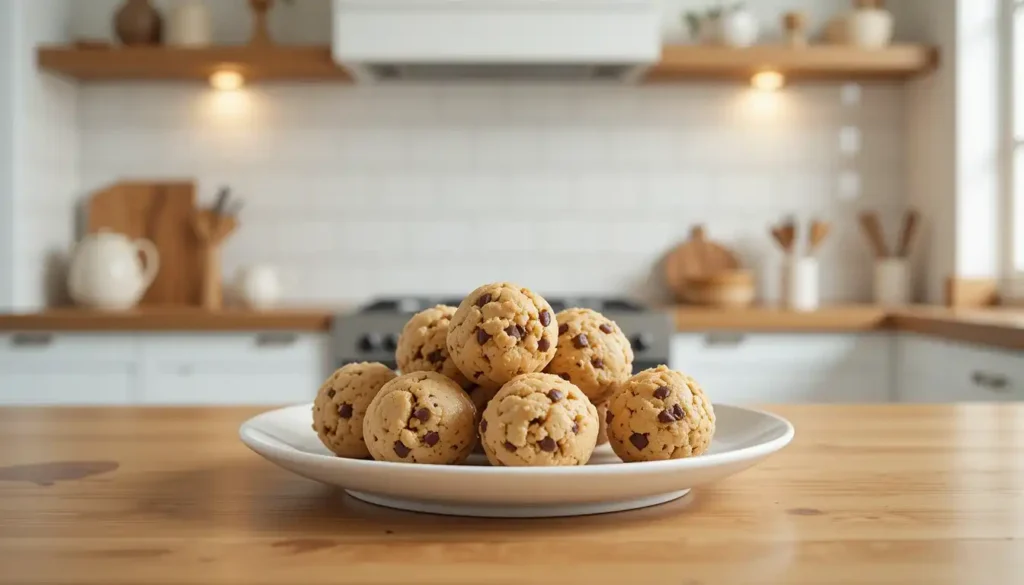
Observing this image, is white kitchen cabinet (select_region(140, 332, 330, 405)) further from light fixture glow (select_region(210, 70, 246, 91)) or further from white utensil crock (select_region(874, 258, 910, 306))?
white utensil crock (select_region(874, 258, 910, 306))

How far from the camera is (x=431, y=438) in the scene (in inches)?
28.5

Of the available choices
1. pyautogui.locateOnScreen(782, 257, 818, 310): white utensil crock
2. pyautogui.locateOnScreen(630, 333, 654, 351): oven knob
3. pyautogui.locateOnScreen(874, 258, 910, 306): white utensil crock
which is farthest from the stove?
pyautogui.locateOnScreen(874, 258, 910, 306): white utensil crock

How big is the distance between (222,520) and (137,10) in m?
3.17

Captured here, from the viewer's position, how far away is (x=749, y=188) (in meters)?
3.75

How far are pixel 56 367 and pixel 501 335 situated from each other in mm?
2659

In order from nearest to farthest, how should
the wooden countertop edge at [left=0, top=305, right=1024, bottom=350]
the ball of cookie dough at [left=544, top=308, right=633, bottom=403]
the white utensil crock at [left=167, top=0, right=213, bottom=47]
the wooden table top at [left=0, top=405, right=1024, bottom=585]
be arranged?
1. the wooden table top at [left=0, top=405, right=1024, bottom=585]
2. the ball of cookie dough at [left=544, top=308, right=633, bottom=403]
3. the wooden countertop edge at [left=0, top=305, right=1024, bottom=350]
4. the white utensil crock at [left=167, top=0, right=213, bottom=47]

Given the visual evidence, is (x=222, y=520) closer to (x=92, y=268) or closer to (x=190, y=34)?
(x=92, y=268)

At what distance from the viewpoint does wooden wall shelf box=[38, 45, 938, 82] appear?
3.37m

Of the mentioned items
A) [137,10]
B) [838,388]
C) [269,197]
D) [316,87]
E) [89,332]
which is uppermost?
[137,10]

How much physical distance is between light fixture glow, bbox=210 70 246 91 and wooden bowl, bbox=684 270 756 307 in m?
1.65

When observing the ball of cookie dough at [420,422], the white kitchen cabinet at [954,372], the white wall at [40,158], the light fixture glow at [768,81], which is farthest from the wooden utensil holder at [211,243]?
the ball of cookie dough at [420,422]

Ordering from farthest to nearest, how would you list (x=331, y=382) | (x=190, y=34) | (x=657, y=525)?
(x=190, y=34) < (x=331, y=382) < (x=657, y=525)

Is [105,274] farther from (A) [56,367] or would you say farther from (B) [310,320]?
(B) [310,320]

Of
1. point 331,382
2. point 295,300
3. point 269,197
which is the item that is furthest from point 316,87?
point 331,382
